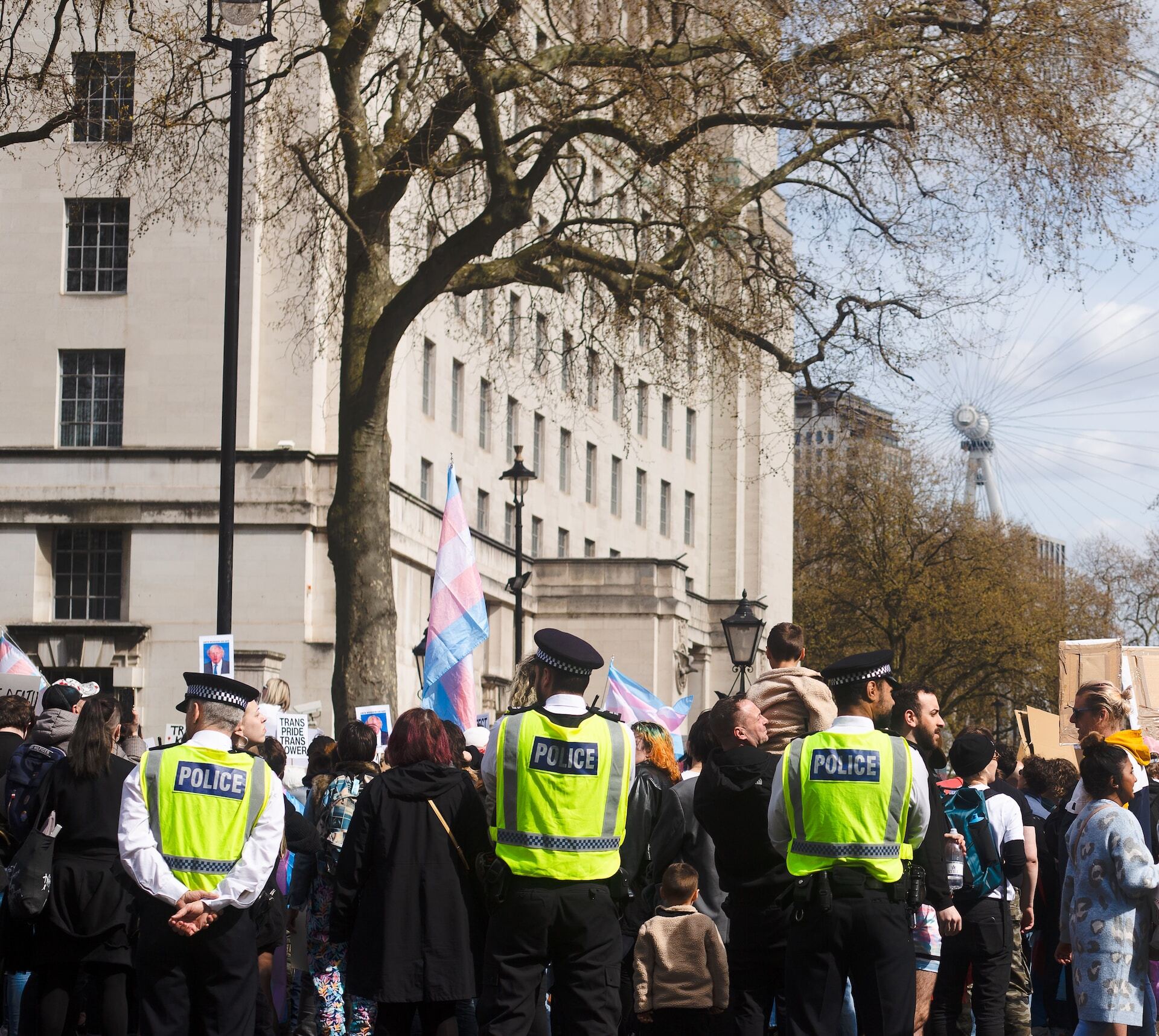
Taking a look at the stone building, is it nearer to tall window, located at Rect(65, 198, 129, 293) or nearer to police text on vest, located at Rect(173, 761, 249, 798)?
tall window, located at Rect(65, 198, 129, 293)

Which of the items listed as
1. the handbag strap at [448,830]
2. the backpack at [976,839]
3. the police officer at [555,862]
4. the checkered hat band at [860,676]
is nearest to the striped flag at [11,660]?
the handbag strap at [448,830]

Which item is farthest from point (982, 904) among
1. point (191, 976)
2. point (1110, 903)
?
point (191, 976)

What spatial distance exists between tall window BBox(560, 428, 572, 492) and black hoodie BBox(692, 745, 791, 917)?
49905 millimetres

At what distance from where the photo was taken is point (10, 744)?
1104cm

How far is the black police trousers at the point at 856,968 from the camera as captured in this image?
7.84m

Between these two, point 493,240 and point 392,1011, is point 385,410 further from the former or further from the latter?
point 392,1011

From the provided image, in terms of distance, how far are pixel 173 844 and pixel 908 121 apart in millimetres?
14658

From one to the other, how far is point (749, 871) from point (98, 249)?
1310 inches

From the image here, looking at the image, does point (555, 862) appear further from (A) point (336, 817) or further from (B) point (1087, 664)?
(B) point (1087, 664)

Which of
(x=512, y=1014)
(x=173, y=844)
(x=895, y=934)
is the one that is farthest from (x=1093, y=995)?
(x=173, y=844)

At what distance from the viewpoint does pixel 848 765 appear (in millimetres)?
7941

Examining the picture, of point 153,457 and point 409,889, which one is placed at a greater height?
point 153,457

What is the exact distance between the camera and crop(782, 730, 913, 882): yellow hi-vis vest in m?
7.92

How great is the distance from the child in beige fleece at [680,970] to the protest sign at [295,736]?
7311mm
